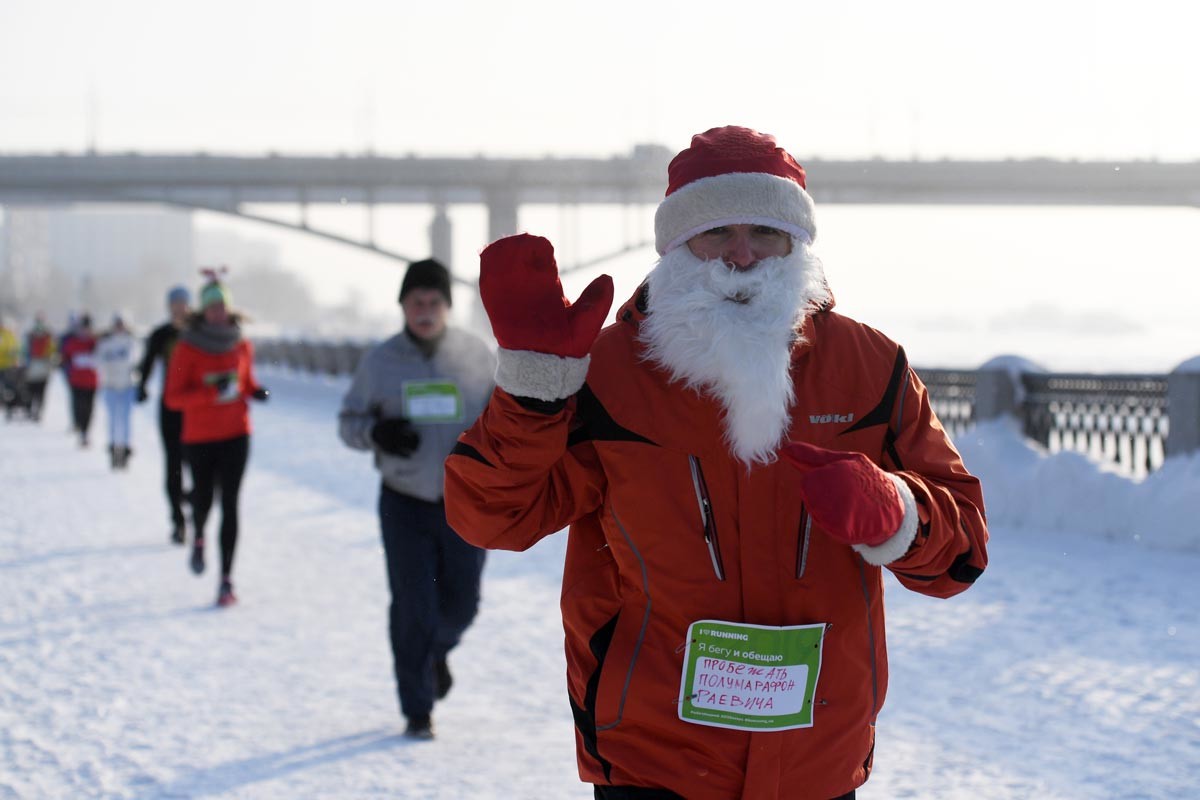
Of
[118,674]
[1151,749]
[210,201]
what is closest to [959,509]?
[1151,749]

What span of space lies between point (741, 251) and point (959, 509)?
58 cm

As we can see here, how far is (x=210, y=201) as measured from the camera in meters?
46.0

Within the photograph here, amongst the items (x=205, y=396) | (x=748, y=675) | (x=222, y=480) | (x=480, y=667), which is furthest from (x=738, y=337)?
(x=205, y=396)

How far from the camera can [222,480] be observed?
6.97m

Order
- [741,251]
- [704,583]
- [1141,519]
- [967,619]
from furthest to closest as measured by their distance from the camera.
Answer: [1141,519]
[967,619]
[741,251]
[704,583]

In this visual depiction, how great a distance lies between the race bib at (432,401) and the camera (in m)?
4.93

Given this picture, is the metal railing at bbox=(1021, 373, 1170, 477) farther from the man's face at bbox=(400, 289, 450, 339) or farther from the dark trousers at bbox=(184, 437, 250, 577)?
the dark trousers at bbox=(184, 437, 250, 577)

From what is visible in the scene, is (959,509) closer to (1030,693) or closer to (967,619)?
(1030,693)

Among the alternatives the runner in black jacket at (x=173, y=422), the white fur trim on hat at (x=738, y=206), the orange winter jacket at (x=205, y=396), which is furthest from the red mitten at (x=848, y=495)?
the runner in black jacket at (x=173, y=422)

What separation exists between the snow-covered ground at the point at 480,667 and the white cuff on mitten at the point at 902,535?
228 centimetres

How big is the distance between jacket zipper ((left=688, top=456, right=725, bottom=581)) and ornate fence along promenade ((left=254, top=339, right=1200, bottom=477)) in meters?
7.68

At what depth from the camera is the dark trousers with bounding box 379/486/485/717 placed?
4613 mm

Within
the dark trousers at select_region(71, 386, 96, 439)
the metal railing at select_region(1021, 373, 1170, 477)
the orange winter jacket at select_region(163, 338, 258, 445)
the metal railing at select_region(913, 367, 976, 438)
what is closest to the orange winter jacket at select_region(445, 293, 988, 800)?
the orange winter jacket at select_region(163, 338, 258, 445)

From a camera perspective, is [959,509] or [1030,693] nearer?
[959,509]
